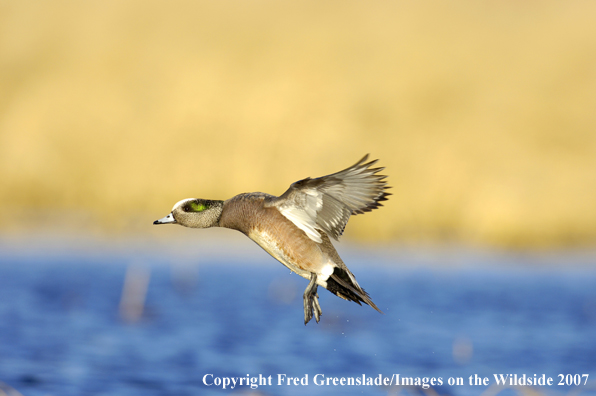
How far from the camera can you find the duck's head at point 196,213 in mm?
4641

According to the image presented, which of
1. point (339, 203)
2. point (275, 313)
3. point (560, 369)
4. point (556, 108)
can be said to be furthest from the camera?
point (556, 108)

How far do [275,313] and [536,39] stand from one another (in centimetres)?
3248

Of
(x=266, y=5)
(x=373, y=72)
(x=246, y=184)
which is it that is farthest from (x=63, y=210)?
(x=266, y=5)

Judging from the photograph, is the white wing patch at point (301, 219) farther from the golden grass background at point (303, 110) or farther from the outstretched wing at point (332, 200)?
the golden grass background at point (303, 110)

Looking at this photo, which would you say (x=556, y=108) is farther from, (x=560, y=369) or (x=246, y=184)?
(x=560, y=369)

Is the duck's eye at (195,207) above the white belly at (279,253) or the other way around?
above

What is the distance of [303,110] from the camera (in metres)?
32.5

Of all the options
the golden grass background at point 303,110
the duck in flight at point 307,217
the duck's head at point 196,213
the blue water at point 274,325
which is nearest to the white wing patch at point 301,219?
the duck in flight at point 307,217

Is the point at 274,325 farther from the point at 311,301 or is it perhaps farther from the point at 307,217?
the point at 311,301

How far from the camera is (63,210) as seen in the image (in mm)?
24219

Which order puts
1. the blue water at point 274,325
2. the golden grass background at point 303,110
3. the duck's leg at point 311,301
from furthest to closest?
the golden grass background at point 303,110 → the blue water at point 274,325 → the duck's leg at point 311,301

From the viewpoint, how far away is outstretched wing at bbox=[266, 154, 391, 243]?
4469 millimetres

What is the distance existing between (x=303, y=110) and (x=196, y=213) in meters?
28.2

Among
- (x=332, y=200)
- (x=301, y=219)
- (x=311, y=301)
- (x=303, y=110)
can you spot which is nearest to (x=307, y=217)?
(x=301, y=219)
